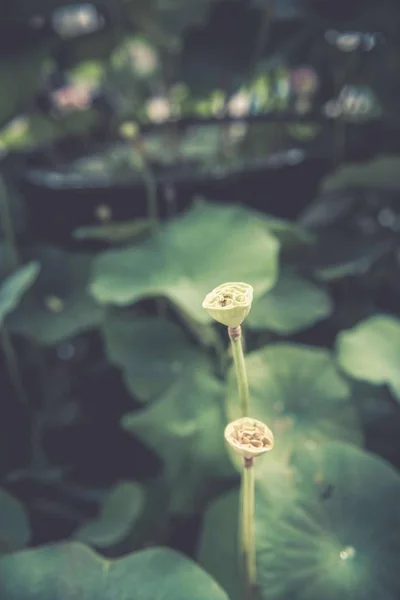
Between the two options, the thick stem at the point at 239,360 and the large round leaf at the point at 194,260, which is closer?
the thick stem at the point at 239,360

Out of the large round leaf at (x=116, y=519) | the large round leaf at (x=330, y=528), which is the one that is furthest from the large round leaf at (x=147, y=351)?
the large round leaf at (x=330, y=528)

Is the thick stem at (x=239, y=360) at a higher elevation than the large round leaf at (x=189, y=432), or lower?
higher

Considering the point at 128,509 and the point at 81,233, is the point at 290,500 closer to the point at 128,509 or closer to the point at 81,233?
the point at 128,509

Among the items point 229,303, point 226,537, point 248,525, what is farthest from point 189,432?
point 229,303

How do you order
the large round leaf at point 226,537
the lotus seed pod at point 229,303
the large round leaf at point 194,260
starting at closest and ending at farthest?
the lotus seed pod at point 229,303, the large round leaf at point 226,537, the large round leaf at point 194,260

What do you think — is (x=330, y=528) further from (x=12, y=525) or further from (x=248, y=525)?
(x=12, y=525)

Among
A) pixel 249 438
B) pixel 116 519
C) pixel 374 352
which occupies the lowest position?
pixel 116 519

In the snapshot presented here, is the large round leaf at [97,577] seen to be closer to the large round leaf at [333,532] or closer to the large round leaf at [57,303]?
the large round leaf at [333,532]
